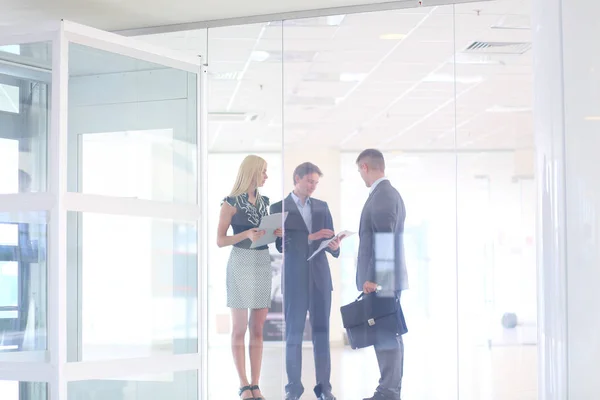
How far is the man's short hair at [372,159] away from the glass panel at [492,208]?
0.62 m

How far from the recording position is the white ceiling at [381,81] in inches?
230

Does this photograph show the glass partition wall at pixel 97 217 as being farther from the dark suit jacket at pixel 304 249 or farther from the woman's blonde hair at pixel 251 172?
the dark suit jacket at pixel 304 249

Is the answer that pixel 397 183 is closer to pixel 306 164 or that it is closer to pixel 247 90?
pixel 306 164

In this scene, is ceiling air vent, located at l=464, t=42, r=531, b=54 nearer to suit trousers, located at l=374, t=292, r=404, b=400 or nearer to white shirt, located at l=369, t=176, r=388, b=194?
white shirt, located at l=369, t=176, r=388, b=194

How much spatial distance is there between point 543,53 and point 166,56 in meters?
3.93

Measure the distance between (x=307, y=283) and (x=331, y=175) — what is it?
0.91 metres

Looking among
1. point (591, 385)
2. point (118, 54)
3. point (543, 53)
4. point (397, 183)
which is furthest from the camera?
point (397, 183)

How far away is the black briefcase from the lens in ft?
19.2

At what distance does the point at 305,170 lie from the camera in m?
6.10

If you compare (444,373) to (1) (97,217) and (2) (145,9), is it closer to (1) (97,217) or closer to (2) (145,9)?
(1) (97,217)

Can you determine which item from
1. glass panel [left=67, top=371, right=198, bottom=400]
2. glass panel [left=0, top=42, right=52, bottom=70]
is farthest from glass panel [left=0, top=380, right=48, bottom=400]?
glass panel [left=0, top=42, right=52, bottom=70]

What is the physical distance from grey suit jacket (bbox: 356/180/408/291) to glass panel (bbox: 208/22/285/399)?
710 millimetres

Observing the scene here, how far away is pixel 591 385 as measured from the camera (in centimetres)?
157

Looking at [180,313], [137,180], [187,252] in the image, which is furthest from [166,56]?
[180,313]
